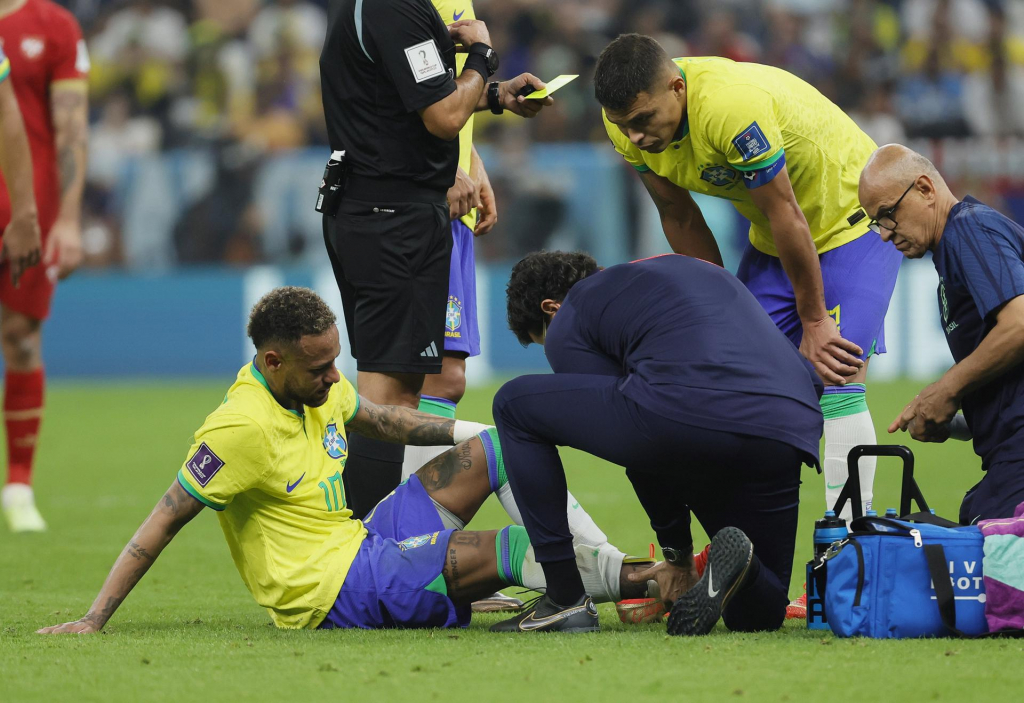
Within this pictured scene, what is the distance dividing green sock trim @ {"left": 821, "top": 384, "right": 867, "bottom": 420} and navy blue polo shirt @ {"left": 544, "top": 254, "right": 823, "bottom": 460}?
3.06ft

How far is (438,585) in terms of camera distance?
3.80 m

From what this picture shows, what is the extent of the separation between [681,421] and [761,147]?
119cm

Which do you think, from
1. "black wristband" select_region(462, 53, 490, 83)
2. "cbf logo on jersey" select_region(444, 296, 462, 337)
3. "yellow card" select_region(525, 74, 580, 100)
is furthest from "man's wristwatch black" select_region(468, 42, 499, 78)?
"cbf logo on jersey" select_region(444, 296, 462, 337)

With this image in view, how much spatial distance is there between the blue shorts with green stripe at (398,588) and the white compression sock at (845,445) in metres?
1.50

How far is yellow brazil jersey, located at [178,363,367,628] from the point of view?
144 inches

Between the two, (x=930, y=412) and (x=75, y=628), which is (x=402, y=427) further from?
(x=930, y=412)

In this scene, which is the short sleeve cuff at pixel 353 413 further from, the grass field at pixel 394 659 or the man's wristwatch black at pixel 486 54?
the man's wristwatch black at pixel 486 54

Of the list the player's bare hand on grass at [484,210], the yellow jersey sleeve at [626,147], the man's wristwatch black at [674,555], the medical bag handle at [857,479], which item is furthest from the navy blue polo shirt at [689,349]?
the player's bare hand on grass at [484,210]

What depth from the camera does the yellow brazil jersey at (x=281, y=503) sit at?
12.0ft

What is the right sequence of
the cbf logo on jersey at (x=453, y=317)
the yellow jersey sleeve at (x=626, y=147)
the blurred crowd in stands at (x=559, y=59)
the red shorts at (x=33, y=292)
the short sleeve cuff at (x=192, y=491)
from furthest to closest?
the blurred crowd in stands at (x=559, y=59) → the red shorts at (x=33, y=292) → the cbf logo on jersey at (x=453, y=317) → the yellow jersey sleeve at (x=626, y=147) → the short sleeve cuff at (x=192, y=491)

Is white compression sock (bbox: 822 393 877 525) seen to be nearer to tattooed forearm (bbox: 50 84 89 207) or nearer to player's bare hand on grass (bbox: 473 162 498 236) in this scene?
player's bare hand on grass (bbox: 473 162 498 236)

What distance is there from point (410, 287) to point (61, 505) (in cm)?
342

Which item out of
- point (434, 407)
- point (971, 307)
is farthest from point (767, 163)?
point (434, 407)

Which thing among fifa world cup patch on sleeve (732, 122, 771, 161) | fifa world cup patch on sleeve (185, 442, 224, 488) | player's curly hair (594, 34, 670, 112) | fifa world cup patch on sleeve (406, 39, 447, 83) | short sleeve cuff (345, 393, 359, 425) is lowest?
fifa world cup patch on sleeve (185, 442, 224, 488)
